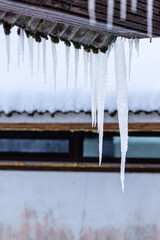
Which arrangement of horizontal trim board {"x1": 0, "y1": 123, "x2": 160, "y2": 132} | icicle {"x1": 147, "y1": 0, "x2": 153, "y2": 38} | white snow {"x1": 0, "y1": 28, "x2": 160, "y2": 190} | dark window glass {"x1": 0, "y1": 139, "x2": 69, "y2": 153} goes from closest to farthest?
icicle {"x1": 147, "y1": 0, "x2": 153, "y2": 38}, white snow {"x1": 0, "y1": 28, "x2": 160, "y2": 190}, horizontal trim board {"x1": 0, "y1": 123, "x2": 160, "y2": 132}, dark window glass {"x1": 0, "y1": 139, "x2": 69, "y2": 153}

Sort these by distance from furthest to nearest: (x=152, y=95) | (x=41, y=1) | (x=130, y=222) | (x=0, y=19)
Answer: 1. (x=130, y=222)
2. (x=152, y=95)
3. (x=0, y=19)
4. (x=41, y=1)

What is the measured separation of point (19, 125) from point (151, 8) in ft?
8.83

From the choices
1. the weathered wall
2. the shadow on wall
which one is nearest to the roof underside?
the weathered wall

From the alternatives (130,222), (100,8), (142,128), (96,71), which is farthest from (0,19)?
(130,222)

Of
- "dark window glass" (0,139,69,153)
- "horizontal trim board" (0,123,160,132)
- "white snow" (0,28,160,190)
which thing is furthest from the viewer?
"dark window glass" (0,139,69,153)

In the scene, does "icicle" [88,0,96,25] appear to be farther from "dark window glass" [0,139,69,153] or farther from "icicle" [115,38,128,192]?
"dark window glass" [0,139,69,153]

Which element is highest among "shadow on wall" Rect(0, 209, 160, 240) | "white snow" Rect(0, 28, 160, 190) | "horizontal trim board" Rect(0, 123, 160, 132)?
"white snow" Rect(0, 28, 160, 190)

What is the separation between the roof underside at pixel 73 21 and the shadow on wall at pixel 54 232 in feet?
9.85

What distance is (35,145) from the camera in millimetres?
5023

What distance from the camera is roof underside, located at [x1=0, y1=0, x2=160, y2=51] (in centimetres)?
193

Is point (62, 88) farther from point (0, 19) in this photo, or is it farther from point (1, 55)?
point (0, 19)

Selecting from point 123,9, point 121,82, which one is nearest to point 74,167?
point 121,82

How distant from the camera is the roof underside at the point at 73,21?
75.8 inches

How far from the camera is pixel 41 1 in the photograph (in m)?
1.89
